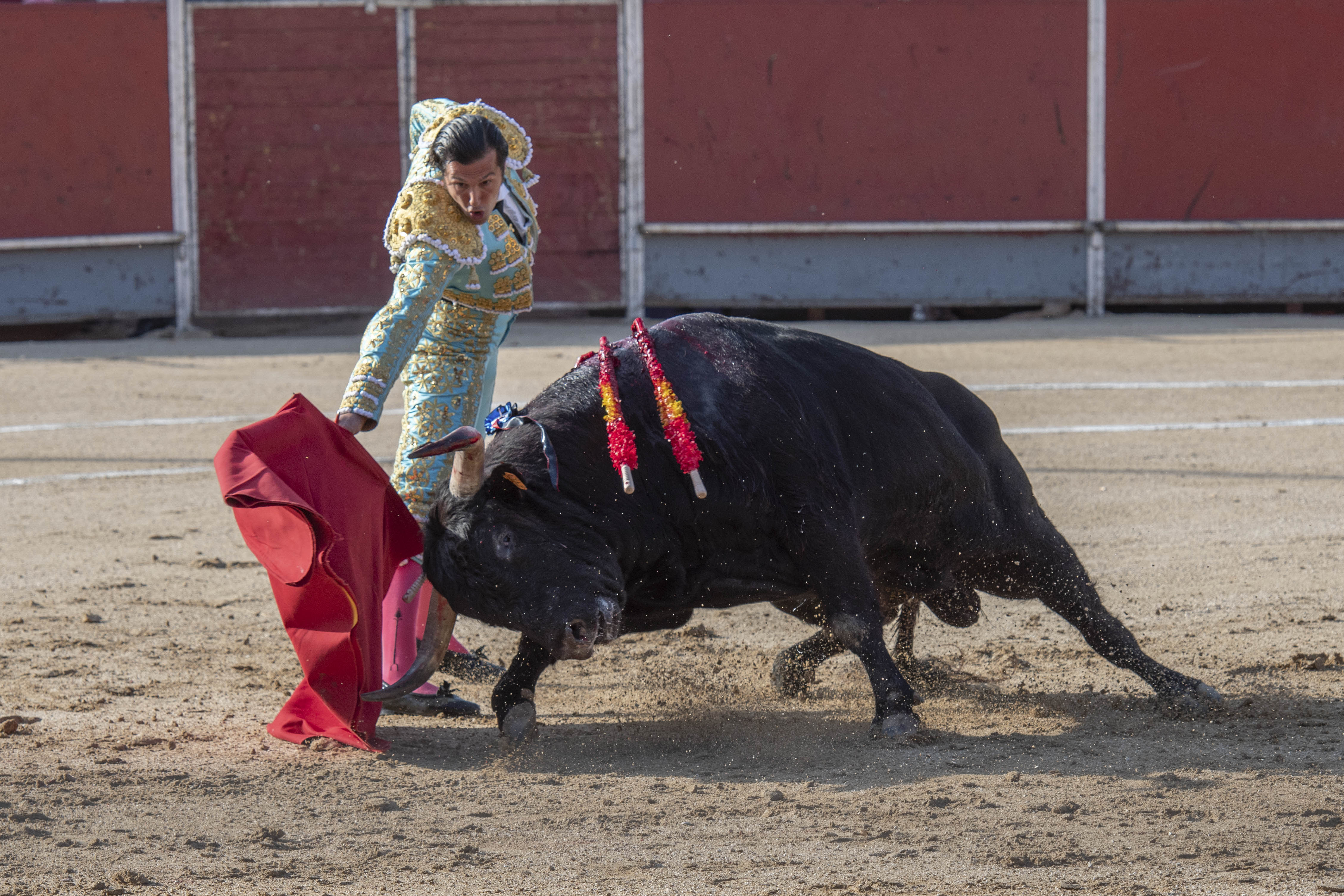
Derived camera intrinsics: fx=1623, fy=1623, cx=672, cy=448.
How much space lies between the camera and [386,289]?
10648 millimetres

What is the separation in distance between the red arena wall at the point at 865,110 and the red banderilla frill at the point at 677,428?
775 cm

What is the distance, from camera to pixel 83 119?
33.7 feet

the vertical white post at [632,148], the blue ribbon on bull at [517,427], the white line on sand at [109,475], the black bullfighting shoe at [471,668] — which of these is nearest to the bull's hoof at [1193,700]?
the blue ribbon on bull at [517,427]

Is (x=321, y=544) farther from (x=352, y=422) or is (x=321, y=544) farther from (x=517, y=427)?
(x=517, y=427)

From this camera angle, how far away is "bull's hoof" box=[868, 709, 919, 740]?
299cm

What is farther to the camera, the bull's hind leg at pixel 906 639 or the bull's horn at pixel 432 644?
the bull's hind leg at pixel 906 639

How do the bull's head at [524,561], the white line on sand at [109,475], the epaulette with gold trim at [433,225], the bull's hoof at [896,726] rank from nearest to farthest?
the bull's head at [524,561] → the bull's hoof at [896,726] → the epaulette with gold trim at [433,225] → the white line on sand at [109,475]

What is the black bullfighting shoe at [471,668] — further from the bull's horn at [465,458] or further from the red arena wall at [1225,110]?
the red arena wall at [1225,110]

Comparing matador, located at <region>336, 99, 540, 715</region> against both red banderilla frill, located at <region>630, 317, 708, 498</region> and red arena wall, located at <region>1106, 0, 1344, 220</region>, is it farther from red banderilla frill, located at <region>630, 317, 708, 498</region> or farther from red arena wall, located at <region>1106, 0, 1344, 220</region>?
red arena wall, located at <region>1106, 0, 1344, 220</region>

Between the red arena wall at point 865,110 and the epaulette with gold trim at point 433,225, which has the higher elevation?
the red arena wall at point 865,110

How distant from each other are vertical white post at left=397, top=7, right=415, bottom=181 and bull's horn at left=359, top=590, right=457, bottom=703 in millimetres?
7788

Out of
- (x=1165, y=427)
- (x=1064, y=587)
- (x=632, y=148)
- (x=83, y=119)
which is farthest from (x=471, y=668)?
(x=83, y=119)

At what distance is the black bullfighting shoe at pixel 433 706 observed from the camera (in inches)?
130

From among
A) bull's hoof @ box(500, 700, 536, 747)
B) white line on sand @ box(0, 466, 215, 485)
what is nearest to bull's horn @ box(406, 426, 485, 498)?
bull's hoof @ box(500, 700, 536, 747)
